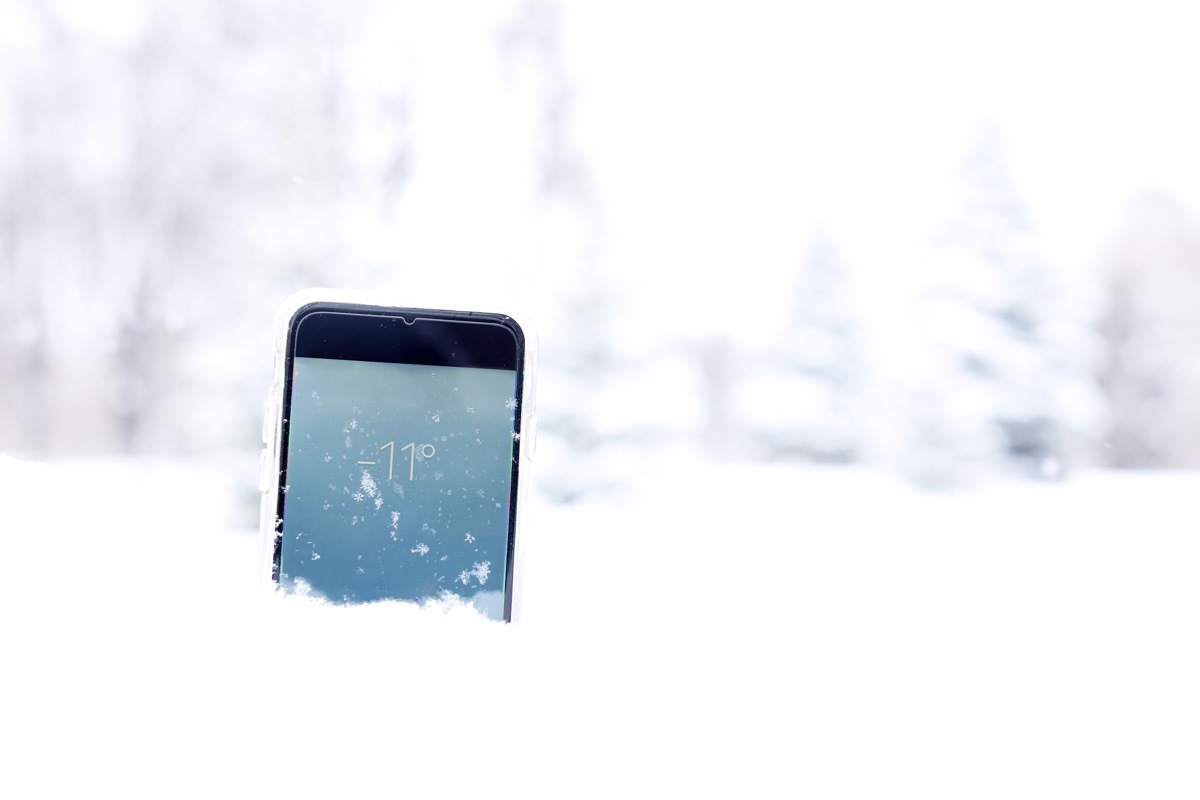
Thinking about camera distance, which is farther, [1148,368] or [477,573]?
[1148,368]

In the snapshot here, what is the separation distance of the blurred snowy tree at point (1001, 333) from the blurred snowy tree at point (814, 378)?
2.34 m

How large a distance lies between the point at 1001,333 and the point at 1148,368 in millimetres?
4508

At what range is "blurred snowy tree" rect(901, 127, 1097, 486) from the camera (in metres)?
7.86

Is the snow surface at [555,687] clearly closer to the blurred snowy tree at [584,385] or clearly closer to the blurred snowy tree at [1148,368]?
the blurred snowy tree at [584,385]

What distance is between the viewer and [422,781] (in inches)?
21.9

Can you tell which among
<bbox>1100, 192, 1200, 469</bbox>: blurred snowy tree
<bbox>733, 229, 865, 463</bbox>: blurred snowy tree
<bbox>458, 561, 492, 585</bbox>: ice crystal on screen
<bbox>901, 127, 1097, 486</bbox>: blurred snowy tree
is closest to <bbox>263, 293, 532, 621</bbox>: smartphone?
<bbox>458, 561, 492, 585</bbox>: ice crystal on screen

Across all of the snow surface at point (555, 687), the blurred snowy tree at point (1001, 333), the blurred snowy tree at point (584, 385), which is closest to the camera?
the snow surface at point (555, 687)

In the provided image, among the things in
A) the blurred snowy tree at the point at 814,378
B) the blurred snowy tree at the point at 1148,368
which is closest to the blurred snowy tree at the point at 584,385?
the blurred snowy tree at the point at 814,378

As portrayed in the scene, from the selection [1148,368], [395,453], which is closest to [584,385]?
[395,453]

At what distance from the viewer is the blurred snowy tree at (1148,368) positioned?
35.6 feet

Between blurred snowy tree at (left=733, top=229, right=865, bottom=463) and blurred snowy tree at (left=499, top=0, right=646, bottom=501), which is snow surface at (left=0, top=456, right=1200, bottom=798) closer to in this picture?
blurred snowy tree at (left=499, top=0, right=646, bottom=501)

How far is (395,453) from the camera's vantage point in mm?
918

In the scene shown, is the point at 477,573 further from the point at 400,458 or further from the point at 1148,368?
the point at 1148,368

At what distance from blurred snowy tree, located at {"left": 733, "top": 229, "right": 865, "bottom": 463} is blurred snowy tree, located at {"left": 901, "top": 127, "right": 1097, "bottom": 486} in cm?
234
